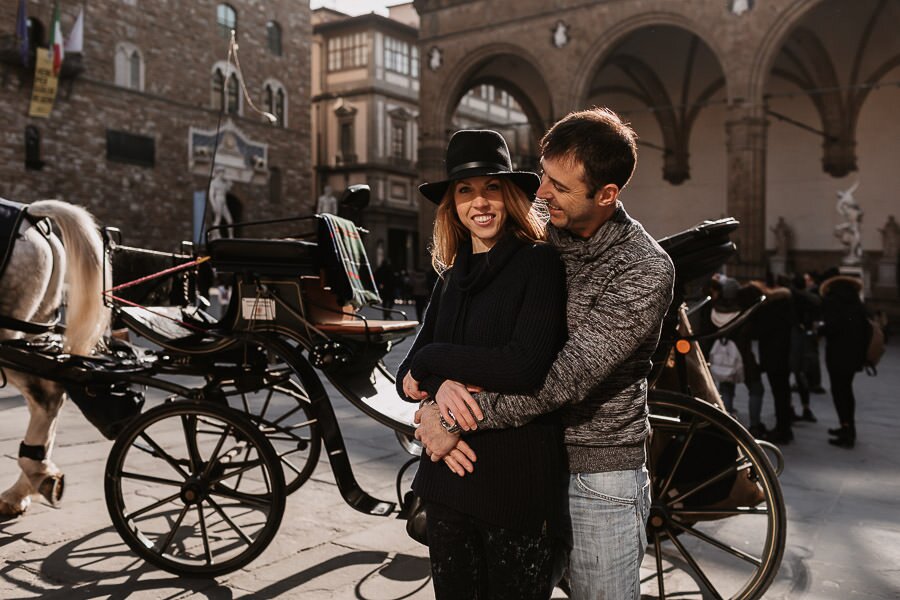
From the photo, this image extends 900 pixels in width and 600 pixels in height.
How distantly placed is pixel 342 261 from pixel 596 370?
212 centimetres

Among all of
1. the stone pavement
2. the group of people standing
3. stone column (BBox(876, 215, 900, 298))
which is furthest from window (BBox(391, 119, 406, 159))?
the stone pavement

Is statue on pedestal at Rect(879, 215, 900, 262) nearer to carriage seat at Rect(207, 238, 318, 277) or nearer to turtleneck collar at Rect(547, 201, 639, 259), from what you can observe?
carriage seat at Rect(207, 238, 318, 277)

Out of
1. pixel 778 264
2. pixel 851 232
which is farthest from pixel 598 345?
pixel 778 264

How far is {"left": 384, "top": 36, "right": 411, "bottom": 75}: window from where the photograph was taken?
36844mm

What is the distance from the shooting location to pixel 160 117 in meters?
26.7

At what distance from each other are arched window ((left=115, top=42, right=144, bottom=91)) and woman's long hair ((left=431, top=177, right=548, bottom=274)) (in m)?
26.3

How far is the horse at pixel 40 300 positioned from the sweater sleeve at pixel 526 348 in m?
2.75

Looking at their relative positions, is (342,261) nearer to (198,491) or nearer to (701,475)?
(198,491)

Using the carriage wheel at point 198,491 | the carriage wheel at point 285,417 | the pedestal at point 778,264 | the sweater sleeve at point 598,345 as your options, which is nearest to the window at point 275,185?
the pedestal at point 778,264

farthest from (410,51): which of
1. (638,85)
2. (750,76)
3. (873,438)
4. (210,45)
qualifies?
(873,438)

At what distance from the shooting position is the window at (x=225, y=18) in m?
28.4

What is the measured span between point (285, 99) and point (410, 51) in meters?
9.48

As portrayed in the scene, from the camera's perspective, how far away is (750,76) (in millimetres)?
17609

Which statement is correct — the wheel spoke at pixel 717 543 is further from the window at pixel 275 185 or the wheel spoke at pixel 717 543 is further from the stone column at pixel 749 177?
the window at pixel 275 185
